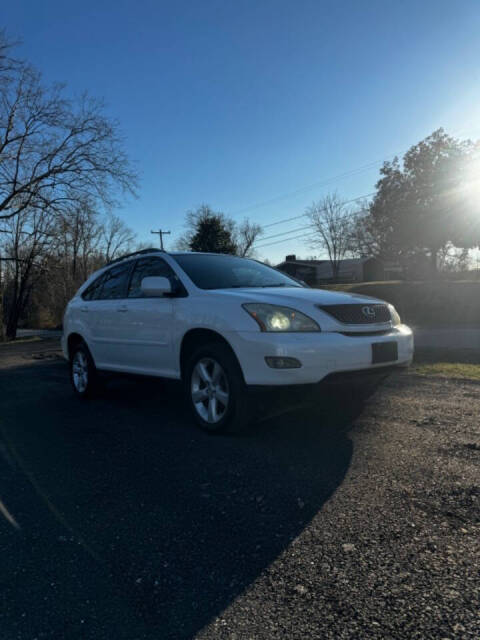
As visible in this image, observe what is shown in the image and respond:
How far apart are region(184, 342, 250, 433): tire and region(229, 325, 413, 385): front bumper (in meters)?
0.15

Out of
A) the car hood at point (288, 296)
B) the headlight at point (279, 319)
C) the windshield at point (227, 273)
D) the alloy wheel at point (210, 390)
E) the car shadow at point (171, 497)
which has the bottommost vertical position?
the car shadow at point (171, 497)

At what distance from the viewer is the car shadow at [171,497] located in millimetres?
2016

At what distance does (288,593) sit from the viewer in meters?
1.92

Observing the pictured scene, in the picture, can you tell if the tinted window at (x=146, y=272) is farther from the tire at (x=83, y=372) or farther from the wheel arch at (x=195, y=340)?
the tire at (x=83, y=372)

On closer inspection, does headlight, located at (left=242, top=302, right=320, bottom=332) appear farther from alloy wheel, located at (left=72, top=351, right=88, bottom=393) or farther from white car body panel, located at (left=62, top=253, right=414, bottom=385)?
alloy wheel, located at (left=72, top=351, right=88, bottom=393)

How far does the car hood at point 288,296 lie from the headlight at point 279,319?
74 mm

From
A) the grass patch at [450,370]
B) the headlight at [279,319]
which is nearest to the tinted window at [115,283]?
the headlight at [279,319]

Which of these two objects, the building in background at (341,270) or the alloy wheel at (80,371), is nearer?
the alloy wheel at (80,371)

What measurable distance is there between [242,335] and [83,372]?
3362mm

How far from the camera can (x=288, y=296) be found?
4.11 meters

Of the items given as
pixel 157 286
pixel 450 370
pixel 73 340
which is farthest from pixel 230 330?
pixel 450 370

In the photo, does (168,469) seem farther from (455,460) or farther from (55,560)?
(455,460)

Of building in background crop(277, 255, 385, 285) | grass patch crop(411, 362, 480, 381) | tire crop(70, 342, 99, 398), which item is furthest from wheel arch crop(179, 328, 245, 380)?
building in background crop(277, 255, 385, 285)

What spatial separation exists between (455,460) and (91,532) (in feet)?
8.25
